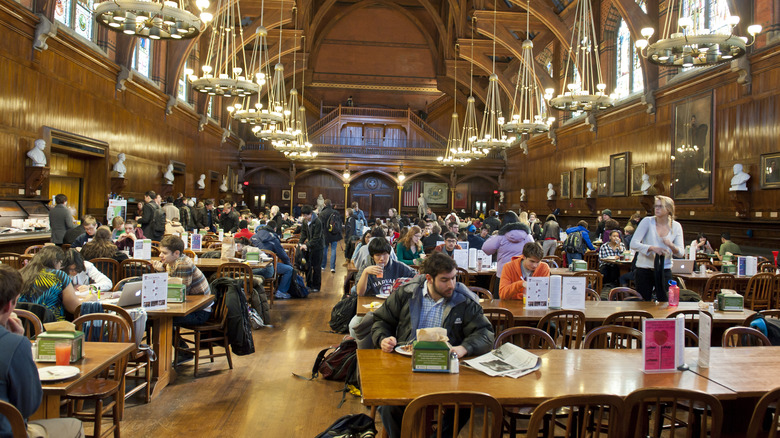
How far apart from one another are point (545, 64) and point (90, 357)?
20.7 m

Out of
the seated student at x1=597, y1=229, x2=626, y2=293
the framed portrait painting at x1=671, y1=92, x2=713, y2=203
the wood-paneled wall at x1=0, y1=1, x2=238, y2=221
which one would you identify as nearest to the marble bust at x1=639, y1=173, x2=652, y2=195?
the framed portrait painting at x1=671, y1=92, x2=713, y2=203

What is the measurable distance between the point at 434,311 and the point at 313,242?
666cm

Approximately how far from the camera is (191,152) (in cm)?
1761

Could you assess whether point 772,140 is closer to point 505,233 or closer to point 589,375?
point 505,233

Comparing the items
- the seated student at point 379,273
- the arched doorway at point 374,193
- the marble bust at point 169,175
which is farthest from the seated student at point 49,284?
the arched doorway at point 374,193

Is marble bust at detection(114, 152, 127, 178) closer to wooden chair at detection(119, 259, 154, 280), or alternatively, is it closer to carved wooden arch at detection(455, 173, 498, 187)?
wooden chair at detection(119, 259, 154, 280)

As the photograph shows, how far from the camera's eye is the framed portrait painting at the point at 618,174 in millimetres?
14500

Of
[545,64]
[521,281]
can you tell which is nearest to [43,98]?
[521,281]

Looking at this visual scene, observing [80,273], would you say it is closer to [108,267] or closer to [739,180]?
[108,267]

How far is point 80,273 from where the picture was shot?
187 inches

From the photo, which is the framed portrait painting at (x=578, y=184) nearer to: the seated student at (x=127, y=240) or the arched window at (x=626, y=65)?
the arched window at (x=626, y=65)

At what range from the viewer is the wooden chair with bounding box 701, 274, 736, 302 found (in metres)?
6.45

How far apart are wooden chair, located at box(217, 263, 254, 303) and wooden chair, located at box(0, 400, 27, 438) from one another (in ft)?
14.6

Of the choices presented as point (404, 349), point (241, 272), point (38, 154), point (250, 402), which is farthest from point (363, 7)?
point (404, 349)
